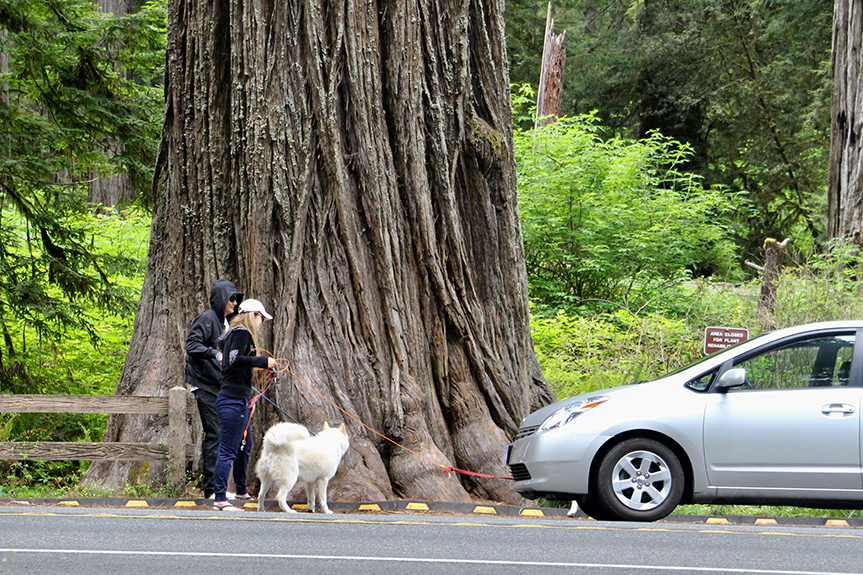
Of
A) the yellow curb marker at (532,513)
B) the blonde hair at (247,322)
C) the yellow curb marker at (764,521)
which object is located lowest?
the yellow curb marker at (764,521)

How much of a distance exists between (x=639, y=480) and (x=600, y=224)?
13.2 m

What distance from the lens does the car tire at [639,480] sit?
26.3ft

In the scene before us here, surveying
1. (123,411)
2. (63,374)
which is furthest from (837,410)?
(63,374)

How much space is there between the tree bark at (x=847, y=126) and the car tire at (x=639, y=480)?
1279cm

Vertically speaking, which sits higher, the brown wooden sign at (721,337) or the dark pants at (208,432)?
the brown wooden sign at (721,337)

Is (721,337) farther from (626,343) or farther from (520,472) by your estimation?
(626,343)

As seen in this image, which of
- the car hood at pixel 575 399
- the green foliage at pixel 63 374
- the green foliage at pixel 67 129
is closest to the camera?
the car hood at pixel 575 399

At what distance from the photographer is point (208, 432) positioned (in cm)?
960

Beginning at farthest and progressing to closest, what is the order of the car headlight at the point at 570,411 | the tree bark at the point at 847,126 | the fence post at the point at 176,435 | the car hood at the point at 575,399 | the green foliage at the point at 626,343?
the tree bark at the point at 847,126, the green foliage at the point at 626,343, the fence post at the point at 176,435, the car hood at the point at 575,399, the car headlight at the point at 570,411

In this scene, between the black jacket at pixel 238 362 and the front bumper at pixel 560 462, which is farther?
the black jacket at pixel 238 362

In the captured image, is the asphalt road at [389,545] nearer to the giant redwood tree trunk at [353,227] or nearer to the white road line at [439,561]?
the white road line at [439,561]

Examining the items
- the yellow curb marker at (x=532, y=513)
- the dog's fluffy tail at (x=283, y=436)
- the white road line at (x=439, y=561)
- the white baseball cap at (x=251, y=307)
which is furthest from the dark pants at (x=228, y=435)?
the yellow curb marker at (x=532, y=513)

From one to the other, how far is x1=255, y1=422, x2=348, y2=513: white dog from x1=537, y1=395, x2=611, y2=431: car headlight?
191 centimetres

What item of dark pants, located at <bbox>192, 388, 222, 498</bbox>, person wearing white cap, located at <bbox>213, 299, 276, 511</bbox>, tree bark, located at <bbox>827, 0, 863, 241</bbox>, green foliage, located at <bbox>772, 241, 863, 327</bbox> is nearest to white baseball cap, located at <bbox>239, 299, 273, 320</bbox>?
person wearing white cap, located at <bbox>213, 299, 276, 511</bbox>
